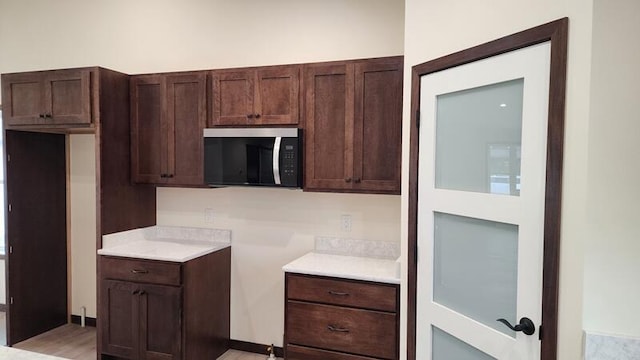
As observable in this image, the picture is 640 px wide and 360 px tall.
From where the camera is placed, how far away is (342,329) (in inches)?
104

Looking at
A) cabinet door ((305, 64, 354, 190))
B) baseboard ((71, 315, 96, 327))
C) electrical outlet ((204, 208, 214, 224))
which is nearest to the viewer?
cabinet door ((305, 64, 354, 190))

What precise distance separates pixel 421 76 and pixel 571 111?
Answer: 0.91 m

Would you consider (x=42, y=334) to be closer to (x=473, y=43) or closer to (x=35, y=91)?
(x=35, y=91)

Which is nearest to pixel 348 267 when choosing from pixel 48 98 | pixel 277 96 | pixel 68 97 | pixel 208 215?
pixel 277 96

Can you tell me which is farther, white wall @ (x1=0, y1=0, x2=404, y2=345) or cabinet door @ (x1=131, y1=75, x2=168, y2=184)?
cabinet door @ (x1=131, y1=75, x2=168, y2=184)

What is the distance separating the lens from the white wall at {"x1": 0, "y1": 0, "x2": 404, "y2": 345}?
3.12 meters

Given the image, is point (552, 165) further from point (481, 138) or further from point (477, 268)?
point (477, 268)

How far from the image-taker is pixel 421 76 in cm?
218

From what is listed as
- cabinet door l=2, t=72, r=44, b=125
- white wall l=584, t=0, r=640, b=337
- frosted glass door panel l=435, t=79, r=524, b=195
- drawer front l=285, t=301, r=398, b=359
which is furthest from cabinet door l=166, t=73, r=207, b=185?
white wall l=584, t=0, r=640, b=337

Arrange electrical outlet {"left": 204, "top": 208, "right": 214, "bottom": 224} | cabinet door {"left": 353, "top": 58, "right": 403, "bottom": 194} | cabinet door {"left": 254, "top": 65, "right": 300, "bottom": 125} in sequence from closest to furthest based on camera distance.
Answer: cabinet door {"left": 353, "top": 58, "right": 403, "bottom": 194} → cabinet door {"left": 254, "top": 65, "right": 300, "bottom": 125} → electrical outlet {"left": 204, "top": 208, "right": 214, "bottom": 224}

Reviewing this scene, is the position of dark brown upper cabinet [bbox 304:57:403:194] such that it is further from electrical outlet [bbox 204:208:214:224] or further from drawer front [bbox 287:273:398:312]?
electrical outlet [bbox 204:208:214:224]

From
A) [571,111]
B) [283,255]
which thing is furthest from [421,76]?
[283,255]

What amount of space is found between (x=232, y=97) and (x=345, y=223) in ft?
4.39

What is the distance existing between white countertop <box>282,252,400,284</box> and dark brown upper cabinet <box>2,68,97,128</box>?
1.99 metres
